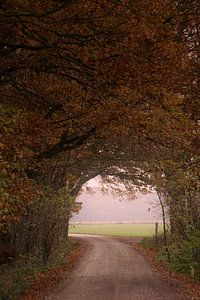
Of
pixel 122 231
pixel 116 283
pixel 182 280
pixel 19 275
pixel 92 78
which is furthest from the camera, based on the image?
pixel 122 231

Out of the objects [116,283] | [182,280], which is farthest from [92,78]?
[182,280]

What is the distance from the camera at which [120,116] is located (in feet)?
39.0

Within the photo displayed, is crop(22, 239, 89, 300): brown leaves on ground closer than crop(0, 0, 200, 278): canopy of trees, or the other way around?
crop(0, 0, 200, 278): canopy of trees

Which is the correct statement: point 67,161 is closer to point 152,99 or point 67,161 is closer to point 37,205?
point 37,205

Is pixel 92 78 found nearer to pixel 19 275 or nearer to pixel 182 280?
pixel 19 275

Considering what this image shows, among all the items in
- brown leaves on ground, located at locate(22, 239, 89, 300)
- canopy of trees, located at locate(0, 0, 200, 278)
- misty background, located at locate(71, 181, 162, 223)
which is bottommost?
brown leaves on ground, located at locate(22, 239, 89, 300)

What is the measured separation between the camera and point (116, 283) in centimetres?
1652

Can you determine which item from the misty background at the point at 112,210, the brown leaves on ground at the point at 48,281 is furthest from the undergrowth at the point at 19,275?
the misty background at the point at 112,210

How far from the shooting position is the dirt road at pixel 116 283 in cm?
1397

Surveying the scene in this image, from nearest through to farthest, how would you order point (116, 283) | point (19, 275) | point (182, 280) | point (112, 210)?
point (19, 275) < point (116, 283) < point (182, 280) < point (112, 210)

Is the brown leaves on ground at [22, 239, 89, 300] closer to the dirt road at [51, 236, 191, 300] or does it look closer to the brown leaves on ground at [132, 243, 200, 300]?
the dirt road at [51, 236, 191, 300]

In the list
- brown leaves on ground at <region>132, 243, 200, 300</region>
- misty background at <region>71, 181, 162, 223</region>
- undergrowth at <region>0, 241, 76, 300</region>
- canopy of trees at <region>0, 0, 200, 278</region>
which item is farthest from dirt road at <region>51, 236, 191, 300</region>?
misty background at <region>71, 181, 162, 223</region>

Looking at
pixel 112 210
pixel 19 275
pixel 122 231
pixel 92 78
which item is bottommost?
pixel 19 275

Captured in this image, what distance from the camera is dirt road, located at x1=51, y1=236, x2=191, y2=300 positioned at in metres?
14.0
